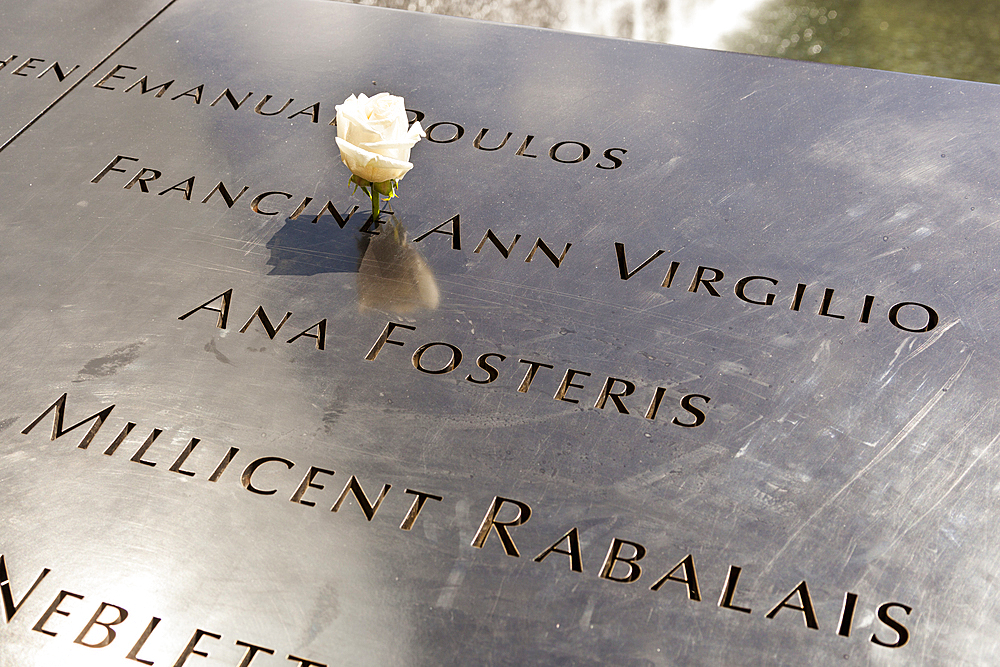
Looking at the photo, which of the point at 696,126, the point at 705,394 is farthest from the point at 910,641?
the point at 696,126

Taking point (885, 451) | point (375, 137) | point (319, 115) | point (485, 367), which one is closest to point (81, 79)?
point (319, 115)

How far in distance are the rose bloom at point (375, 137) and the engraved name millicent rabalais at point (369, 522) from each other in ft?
2.45

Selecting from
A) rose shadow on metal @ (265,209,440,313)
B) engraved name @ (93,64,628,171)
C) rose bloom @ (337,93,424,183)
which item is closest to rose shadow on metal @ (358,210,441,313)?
rose shadow on metal @ (265,209,440,313)

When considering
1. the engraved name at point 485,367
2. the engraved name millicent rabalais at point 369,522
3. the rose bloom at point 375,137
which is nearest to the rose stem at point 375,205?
the rose bloom at point 375,137

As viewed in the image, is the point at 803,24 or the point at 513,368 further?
the point at 803,24

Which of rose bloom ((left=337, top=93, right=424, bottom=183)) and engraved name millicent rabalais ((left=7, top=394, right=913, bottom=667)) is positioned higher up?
rose bloom ((left=337, top=93, right=424, bottom=183))

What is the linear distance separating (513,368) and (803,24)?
4132mm

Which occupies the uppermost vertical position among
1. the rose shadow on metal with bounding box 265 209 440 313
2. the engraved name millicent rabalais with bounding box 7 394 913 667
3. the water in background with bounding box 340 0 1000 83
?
the water in background with bounding box 340 0 1000 83

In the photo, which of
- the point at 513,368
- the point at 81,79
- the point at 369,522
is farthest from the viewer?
the point at 81,79

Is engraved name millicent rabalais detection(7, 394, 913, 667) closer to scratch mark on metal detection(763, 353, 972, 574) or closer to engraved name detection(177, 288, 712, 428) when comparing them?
scratch mark on metal detection(763, 353, 972, 574)

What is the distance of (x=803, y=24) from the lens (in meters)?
5.42

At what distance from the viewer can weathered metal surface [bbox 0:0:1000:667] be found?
1.74 metres

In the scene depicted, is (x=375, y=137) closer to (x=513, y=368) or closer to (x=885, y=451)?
(x=513, y=368)

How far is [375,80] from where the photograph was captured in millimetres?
3135
